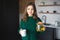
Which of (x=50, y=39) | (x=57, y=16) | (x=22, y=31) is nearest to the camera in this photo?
(x=22, y=31)

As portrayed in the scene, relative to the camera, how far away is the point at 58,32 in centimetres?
561

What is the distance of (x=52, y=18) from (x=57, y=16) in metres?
0.18
